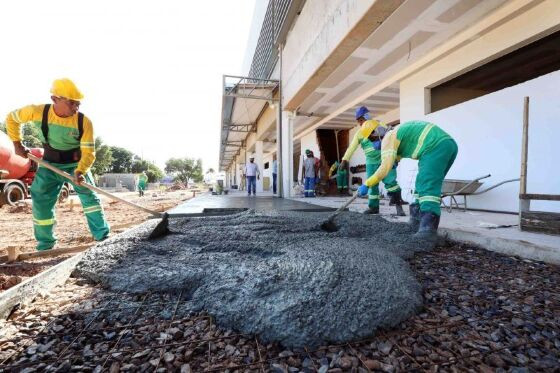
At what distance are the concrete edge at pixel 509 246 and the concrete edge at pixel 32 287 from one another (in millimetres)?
3266

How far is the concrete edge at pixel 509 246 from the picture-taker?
2027 mm

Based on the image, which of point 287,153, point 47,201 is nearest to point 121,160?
point 287,153

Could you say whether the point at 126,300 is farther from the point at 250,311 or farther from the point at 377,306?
the point at 377,306

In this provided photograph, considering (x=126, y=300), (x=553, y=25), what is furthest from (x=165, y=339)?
(x=553, y=25)

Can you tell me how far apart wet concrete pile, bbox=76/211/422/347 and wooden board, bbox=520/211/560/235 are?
3.55ft

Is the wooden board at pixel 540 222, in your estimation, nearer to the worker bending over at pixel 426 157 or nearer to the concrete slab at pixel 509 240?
the concrete slab at pixel 509 240

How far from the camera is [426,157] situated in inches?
108

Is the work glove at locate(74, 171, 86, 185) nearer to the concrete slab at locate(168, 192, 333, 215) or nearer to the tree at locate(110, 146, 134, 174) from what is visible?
the concrete slab at locate(168, 192, 333, 215)

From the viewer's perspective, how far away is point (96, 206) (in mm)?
3129

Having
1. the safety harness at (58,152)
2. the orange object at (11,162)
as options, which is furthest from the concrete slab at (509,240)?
the orange object at (11,162)

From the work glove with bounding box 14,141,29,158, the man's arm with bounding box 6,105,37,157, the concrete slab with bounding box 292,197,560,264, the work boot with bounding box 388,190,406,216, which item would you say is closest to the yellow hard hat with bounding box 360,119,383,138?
the work boot with bounding box 388,190,406,216

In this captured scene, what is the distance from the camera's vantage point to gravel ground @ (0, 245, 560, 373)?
103 cm

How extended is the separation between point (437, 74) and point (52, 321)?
6.48 metres

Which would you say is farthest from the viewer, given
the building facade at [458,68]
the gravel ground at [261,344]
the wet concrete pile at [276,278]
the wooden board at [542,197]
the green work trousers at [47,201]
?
the building facade at [458,68]
